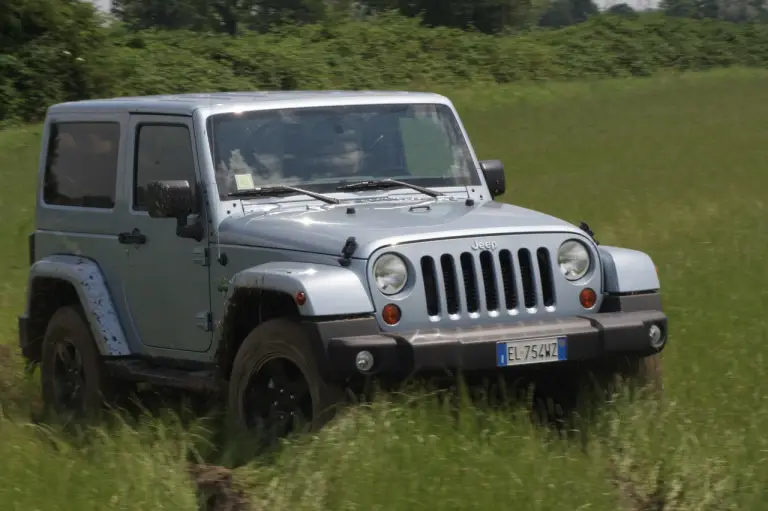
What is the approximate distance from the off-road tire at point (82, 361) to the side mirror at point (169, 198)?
4.49 ft

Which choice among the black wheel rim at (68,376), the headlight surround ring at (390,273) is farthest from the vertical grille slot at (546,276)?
the black wheel rim at (68,376)

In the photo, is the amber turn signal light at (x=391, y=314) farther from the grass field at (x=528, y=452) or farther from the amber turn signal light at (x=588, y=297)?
the amber turn signal light at (x=588, y=297)

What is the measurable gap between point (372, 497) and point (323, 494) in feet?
0.68

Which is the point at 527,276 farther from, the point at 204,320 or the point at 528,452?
the point at 204,320

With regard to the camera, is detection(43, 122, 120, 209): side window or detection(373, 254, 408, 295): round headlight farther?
detection(43, 122, 120, 209): side window

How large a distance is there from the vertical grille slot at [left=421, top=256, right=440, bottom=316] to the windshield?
1158 mm

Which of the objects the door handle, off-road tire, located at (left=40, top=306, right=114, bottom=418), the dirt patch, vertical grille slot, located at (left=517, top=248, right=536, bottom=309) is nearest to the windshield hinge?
vertical grille slot, located at (left=517, top=248, right=536, bottom=309)

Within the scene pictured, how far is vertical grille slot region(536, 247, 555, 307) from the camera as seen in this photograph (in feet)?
23.6

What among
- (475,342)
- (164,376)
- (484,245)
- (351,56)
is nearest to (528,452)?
(475,342)

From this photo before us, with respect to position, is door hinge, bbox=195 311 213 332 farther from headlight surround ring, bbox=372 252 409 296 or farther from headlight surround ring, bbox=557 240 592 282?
headlight surround ring, bbox=557 240 592 282

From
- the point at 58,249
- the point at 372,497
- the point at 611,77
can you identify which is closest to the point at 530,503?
the point at 372,497

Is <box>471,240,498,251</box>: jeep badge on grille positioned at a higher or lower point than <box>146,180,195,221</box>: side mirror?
lower

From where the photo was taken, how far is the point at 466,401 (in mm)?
6668

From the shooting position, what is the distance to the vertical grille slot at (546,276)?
719 centimetres
